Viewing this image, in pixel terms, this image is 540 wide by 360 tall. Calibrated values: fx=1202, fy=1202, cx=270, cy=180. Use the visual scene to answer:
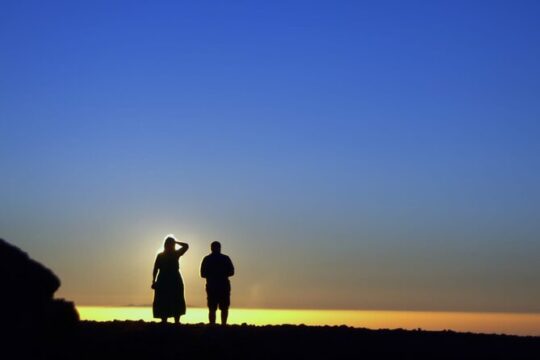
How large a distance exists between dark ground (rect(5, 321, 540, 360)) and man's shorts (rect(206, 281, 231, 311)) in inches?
156

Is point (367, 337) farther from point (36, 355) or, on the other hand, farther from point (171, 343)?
point (36, 355)

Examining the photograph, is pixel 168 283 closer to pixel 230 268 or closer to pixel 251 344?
pixel 230 268

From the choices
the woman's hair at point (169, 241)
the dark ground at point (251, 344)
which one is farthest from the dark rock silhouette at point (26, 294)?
the woman's hair at point (169, 241)

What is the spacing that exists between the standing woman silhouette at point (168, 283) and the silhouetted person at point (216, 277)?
1335 mm

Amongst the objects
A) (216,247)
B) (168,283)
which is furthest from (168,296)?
(216,247)

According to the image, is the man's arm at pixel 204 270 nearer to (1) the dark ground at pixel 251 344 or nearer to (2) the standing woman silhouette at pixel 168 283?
(2) the standing woman silhouette at pixel 168 283

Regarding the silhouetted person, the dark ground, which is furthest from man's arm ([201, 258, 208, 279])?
the dark ground

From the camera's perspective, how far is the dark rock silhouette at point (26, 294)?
60.4 ft

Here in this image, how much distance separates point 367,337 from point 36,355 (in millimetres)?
8906

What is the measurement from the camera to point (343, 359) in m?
22.7

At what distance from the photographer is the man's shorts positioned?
30641mm

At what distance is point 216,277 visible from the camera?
3053 centimetres

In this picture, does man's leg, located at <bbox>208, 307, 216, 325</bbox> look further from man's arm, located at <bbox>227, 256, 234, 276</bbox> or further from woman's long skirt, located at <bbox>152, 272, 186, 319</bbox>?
woman's long skirt, located at <bbox>152, 272, 186, 319</bbox>

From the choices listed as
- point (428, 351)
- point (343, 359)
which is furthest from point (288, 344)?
point (428, 351)
